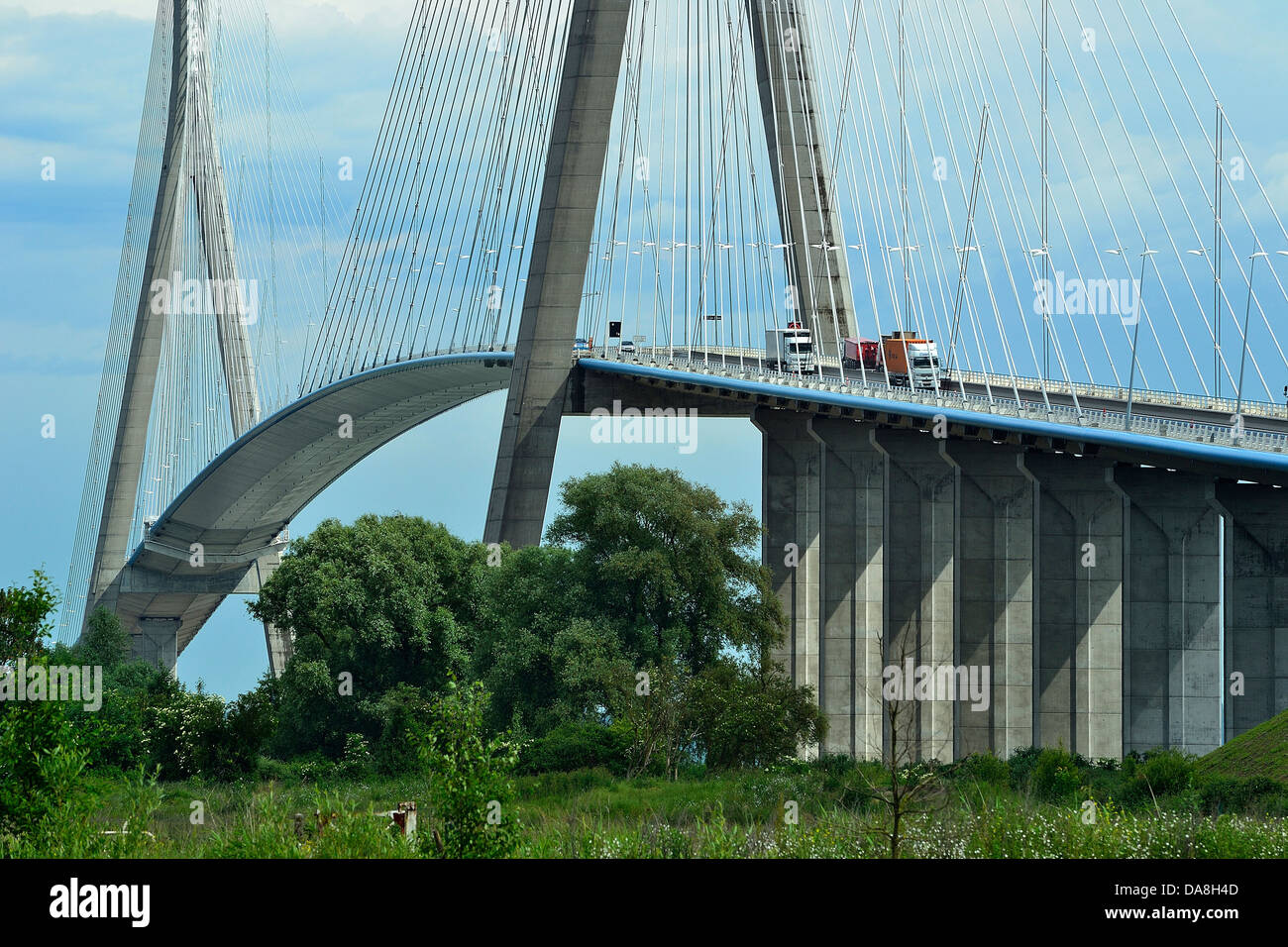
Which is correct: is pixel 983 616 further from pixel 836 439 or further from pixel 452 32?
pixel 452 32

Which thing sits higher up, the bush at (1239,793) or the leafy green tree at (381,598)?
the leafy green tree at (381,598)

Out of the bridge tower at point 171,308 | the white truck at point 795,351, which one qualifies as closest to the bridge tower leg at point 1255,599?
the white truck at point 795,351

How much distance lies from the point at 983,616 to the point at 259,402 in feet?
142

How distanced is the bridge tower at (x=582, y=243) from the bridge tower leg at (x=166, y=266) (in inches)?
1187

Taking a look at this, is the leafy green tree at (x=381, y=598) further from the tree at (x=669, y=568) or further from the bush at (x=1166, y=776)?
the bush at (x=1166, y=776)

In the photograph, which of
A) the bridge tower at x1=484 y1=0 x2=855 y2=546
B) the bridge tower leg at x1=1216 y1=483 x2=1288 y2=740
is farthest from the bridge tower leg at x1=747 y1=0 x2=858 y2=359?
the bridge tower leg at x1=1216 y1=483 x2=1288 y2=740

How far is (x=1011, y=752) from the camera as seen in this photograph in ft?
149

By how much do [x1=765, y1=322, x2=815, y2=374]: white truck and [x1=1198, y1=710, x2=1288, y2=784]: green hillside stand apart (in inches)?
906

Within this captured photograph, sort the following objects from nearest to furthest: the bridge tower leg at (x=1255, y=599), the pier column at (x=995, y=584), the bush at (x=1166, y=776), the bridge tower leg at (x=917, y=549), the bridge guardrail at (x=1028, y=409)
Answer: the bush at (x=1166, y=776) < the bridge guardrail at (x=1028, y=409) < the bridge tower leg at (x=1255, y=599) < the pier column at (x=995, y=584) < the bridge tower leg at (x=917, y=549)

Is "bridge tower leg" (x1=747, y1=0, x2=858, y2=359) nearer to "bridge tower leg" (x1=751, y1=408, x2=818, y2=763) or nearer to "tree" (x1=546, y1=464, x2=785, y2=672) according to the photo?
"bridge tower leg" (x1=751, y1=408, x2=818, y2=763)

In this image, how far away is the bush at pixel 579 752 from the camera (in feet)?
124

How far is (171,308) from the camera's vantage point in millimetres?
84438

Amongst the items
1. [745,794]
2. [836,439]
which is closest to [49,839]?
[745,794]

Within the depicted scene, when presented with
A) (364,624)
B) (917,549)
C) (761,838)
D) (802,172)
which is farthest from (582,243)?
(761,838)
